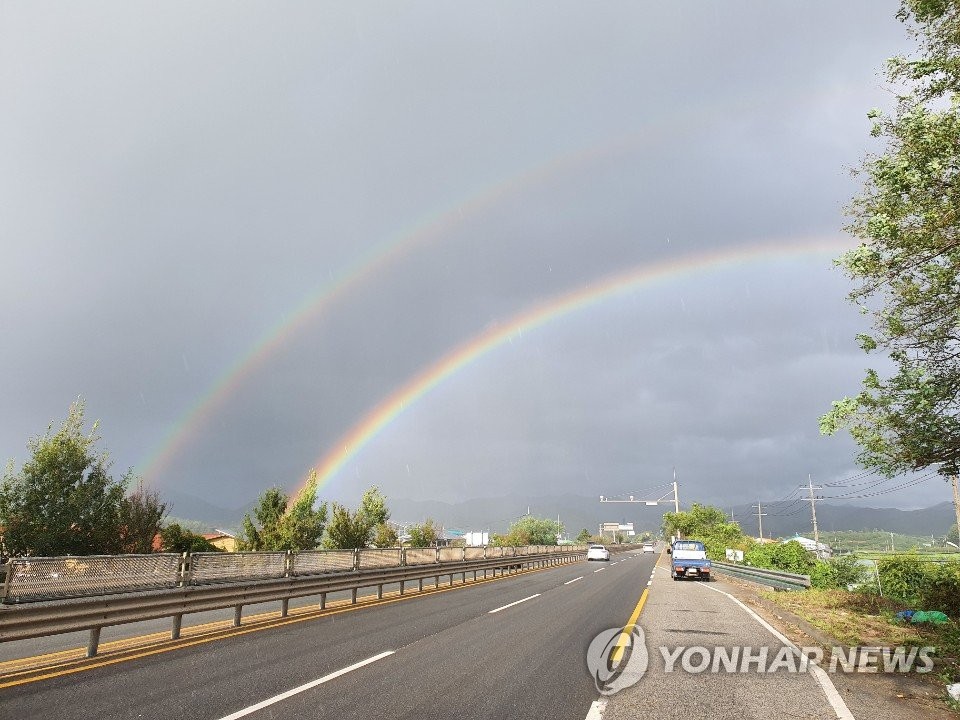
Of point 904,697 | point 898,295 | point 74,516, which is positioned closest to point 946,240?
point 898,295

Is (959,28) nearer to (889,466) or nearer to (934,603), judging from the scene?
(889,466)

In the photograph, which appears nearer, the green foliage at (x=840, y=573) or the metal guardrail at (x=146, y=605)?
the metal guardrail at (x=146, y=605)

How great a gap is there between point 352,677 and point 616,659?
402 cm

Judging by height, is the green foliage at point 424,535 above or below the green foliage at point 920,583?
below

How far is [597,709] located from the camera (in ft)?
20.7

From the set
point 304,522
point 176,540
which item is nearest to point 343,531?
point 304,522

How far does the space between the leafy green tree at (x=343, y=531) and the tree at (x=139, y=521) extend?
58.2ft

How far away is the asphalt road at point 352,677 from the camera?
6.30 m

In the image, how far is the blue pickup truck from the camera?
30734 millimetres

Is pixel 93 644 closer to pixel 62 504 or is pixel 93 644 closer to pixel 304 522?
pixel 62 504

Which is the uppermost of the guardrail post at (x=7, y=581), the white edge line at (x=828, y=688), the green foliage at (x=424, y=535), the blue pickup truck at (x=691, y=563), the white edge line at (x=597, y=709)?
the guardrail post at (x=7, y=581)

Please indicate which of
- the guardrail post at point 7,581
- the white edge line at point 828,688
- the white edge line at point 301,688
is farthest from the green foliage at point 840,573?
the guardrail post at point 7,581

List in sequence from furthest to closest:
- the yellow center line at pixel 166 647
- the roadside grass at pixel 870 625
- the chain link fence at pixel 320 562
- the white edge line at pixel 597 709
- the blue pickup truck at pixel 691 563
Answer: the blue pickup truck at pixel 691 563
the chain link fence at pixel 320 562
the roadside grass at pixel 870 625
the yellow center line at pixel 166 647
the white edge line at pixel 597 709

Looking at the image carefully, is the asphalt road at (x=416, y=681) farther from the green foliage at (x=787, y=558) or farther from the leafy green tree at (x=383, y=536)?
the leafy green tree at (x=383, y=536)
